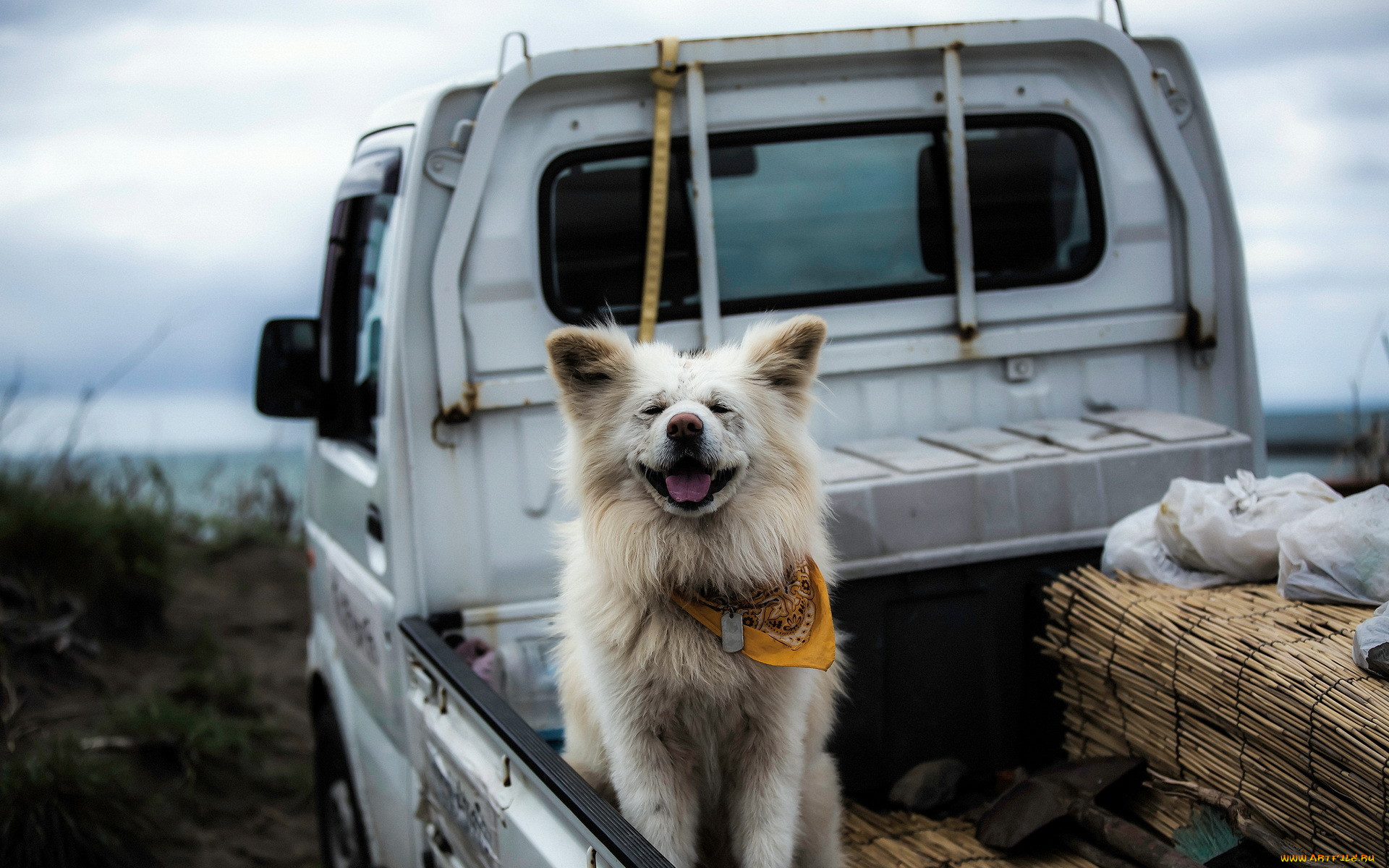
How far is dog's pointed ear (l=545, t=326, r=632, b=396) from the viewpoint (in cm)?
235

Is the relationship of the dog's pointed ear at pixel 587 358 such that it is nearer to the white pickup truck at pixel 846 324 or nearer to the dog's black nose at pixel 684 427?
the dog's black nose at pixel 684 427

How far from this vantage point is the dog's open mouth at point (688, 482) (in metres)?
2.27

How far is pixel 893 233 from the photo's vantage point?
3.58 meters

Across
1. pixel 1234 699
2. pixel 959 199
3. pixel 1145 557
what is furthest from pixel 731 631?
pixel 959 199

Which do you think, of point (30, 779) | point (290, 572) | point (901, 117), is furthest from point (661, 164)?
point (290, 572)

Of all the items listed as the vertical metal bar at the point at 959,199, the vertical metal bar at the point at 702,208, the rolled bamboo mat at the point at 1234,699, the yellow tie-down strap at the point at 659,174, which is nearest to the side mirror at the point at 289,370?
the yellow tie-down strap at the point at 659,174

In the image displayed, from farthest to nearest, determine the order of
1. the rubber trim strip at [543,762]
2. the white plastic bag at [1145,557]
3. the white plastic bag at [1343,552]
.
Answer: the white plastic bag at [1145,557] → the white plastic bag at [1343,552] → the rubber trim strip at [543,762]

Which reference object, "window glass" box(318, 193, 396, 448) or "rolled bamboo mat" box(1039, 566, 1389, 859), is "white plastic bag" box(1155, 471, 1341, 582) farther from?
"window glass" box(318, 193, 396, 448)

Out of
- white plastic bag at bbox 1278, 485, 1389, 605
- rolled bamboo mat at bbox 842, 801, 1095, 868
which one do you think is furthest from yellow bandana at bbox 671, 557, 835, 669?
white plastic bag at bbox 1278, 485, 1389, 605

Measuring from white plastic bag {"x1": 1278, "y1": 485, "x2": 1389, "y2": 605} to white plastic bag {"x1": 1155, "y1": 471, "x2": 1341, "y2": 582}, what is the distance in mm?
137

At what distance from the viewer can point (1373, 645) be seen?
2.11 meters

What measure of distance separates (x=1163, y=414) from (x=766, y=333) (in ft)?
5.98

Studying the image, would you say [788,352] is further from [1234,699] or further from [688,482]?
[1234,699]

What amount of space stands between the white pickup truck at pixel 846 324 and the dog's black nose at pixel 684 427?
927 mm
